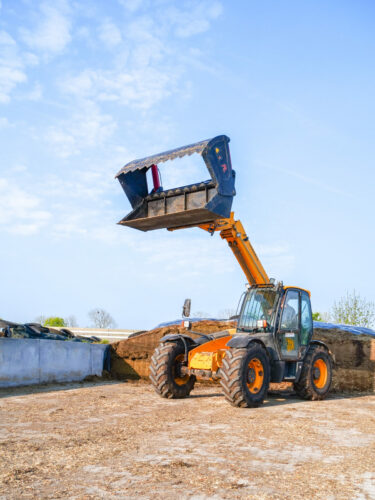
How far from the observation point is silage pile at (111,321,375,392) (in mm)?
12297

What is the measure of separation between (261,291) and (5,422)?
18.7 feet

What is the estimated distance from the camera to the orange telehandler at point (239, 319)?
9.27m

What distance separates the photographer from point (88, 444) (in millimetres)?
5711

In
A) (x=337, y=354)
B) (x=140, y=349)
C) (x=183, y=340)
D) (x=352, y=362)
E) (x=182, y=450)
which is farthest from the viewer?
(x=140, y=349)

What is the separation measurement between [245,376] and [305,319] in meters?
2.65

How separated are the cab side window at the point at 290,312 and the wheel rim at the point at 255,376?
1215 millimetres

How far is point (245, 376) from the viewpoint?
8.70 meters

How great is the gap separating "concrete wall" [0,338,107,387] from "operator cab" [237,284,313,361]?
198 inches

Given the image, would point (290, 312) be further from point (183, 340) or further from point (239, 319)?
point (183, 340)

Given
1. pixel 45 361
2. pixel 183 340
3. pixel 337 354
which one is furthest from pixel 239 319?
pixel 45 361

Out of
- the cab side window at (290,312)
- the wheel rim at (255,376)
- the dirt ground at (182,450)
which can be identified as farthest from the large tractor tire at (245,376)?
the cab side window at (290,312)

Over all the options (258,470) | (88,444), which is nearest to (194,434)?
(88,444)

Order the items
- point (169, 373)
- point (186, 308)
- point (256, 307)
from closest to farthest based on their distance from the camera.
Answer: point (186, 308) → point (169, 373) → point (256, 307)

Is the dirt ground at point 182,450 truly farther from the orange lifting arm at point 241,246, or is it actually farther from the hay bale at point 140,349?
the hay bale at point 140,349
